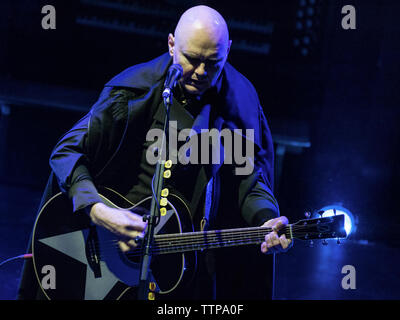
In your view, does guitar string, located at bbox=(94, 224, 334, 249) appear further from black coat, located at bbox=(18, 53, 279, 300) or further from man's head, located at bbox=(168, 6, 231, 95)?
man's head, located at bbox=(168, 6, 231, 95)

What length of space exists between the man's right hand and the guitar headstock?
2.40 ft

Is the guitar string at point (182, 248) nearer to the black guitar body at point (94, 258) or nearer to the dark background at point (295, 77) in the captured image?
the black guitar body at point (94, 258)

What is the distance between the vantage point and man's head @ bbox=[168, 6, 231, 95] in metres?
2.30

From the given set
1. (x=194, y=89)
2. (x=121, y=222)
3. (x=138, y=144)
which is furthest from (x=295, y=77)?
(x=121, y=222)

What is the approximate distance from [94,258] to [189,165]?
0.65 m

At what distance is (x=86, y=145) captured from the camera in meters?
2.48

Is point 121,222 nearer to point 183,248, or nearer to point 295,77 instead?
point 183,248

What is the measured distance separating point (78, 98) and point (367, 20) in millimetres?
2572

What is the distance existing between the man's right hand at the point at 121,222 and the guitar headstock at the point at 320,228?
732 millimetres

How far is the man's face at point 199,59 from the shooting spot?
90.7 inches

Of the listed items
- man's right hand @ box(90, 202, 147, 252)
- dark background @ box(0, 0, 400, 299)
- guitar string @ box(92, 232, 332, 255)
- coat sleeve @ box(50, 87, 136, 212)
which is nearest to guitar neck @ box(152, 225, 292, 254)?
guitar string @ box(92, 232, 332, 255)

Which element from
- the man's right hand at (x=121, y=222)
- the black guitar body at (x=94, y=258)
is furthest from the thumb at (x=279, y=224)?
the man's right hand at (x=121, y=222)
